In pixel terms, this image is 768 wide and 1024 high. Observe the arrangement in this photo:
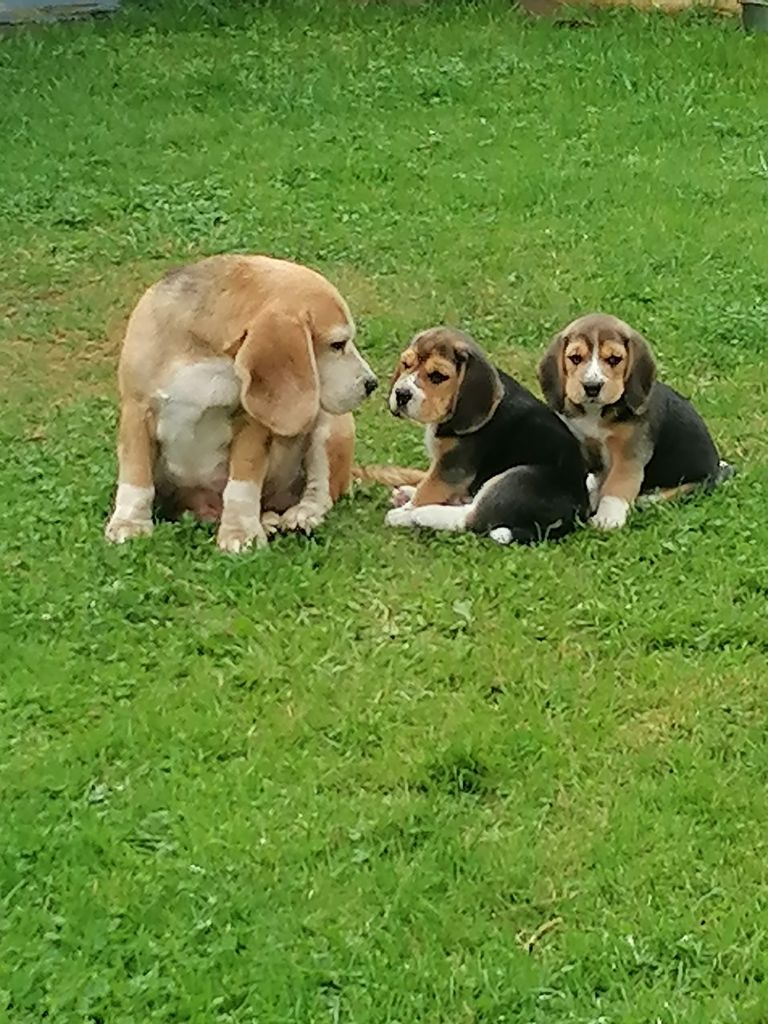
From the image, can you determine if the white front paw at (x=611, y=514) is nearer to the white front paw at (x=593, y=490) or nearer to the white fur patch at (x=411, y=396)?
the white front paw at (x=593, y=490)

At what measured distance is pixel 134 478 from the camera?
610 cm

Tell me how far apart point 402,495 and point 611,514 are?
2.63ft

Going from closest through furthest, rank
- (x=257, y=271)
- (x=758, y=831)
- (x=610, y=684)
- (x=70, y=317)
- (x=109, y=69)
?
(x=758, y=831), (x=610, y=684), (x=257, y=271), (x=70, y=317), (x=109, y=69)

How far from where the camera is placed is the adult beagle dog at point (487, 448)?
239 inches

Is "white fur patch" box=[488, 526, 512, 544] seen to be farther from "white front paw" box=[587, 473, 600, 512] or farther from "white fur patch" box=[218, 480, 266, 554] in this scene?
"white fur patch" box=[218, 480, 266, 554]

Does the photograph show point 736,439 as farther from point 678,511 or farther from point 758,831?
point 758,831

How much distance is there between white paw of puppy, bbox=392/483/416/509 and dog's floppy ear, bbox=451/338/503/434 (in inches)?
16.3

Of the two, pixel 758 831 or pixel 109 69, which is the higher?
pixel 758 831

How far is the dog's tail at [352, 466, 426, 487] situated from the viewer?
22.1ft

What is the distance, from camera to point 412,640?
5.46 metres

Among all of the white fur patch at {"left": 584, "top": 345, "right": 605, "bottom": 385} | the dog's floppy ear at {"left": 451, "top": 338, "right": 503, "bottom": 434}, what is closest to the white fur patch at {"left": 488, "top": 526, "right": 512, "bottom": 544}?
the dog's floppy ear at {"left": 451, "top": 338, "right": 503, "bottom": 434}

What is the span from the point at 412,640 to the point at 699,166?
6596mm

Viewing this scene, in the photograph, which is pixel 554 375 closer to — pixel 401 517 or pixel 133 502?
pixel 401 517

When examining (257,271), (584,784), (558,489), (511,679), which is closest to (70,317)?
(257,271)
